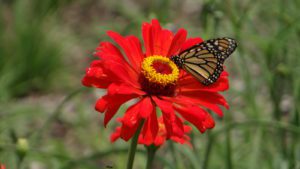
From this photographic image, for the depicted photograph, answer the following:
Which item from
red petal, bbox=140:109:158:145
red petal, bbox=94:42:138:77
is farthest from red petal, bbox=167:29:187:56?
red petal, bbox=140:109:158:145

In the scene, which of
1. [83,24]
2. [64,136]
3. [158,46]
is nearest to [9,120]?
[64,136]

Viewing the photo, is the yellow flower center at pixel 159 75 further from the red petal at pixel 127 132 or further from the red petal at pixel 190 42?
the red petal at pixel 127 132

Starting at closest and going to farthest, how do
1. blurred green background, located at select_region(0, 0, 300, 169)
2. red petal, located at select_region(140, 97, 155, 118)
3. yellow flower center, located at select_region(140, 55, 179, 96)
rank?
red petal, located at select_region(140, 97, 155, 118) → yellow flower center, located at select_region(140, 55, 179, 96) → blurred green background, located at select_region(0, 0, 300, 169)

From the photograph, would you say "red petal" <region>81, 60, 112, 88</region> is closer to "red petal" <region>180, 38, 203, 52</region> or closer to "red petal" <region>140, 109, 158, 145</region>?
"red petal" <region>140, 109, 158, 145</region>

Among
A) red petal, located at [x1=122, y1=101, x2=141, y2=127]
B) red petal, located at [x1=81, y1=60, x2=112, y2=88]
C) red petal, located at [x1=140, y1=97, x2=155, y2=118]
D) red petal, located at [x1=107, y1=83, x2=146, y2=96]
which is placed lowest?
red petal, located at [x1=122, y1=101, x2=141, y2=127]

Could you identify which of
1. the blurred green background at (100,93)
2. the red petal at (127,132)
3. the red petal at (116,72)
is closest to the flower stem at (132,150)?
the red petal at (127,132)

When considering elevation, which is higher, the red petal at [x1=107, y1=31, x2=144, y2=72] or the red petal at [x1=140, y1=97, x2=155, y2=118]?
the red petal at [x1=107, y1=31, x2=144, y2=72]
